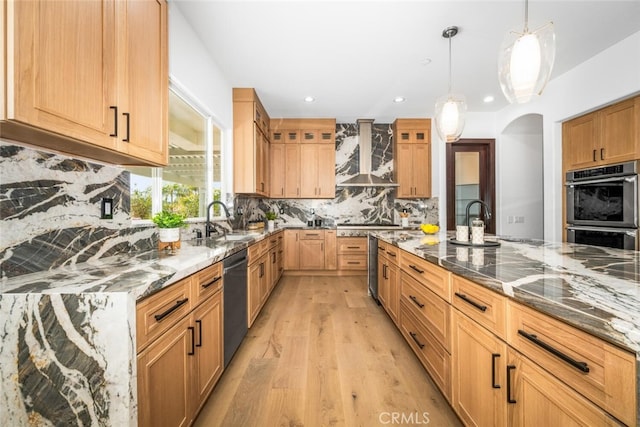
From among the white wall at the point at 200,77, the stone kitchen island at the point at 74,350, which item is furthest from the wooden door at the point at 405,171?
the stone kitchen island at the point at 74,350

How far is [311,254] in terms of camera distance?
4.77 metres

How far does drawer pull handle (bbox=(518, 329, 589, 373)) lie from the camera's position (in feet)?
2.26

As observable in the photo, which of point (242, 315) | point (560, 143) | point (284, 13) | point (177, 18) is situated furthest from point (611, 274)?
point (560, 143)

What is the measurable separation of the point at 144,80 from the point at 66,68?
51cm

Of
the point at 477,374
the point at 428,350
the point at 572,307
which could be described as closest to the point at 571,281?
the point at 572,307

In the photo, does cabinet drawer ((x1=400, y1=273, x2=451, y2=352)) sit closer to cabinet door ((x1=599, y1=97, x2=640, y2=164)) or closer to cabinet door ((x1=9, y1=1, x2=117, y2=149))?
cabinet door ((x1=9, y1=1, x2=117, y2=149))

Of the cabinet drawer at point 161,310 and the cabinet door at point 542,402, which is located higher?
the cabinet drawer at point 161,310

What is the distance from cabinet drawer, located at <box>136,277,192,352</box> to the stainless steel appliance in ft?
7.72

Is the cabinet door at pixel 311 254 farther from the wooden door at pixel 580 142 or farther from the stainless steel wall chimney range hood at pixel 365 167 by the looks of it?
the wooden door at pixel 580 142

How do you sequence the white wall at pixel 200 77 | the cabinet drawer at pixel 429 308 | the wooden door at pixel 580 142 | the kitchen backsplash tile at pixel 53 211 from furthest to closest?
the wooden door at pixel 580 142 < the white wall at pixel 200 77 < the cabinet drawer at pixel 429 308 < the kitchen backsplash tile at pixel 53 211

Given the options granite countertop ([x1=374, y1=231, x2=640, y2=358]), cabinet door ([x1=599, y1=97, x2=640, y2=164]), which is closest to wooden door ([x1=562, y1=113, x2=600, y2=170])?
cabinet door ([x1=599, y1=97, x2=640, y2=164])

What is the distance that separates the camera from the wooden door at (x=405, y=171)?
5.03m

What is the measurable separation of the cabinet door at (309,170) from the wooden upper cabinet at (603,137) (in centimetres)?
375

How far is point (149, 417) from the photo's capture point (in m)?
1.00
